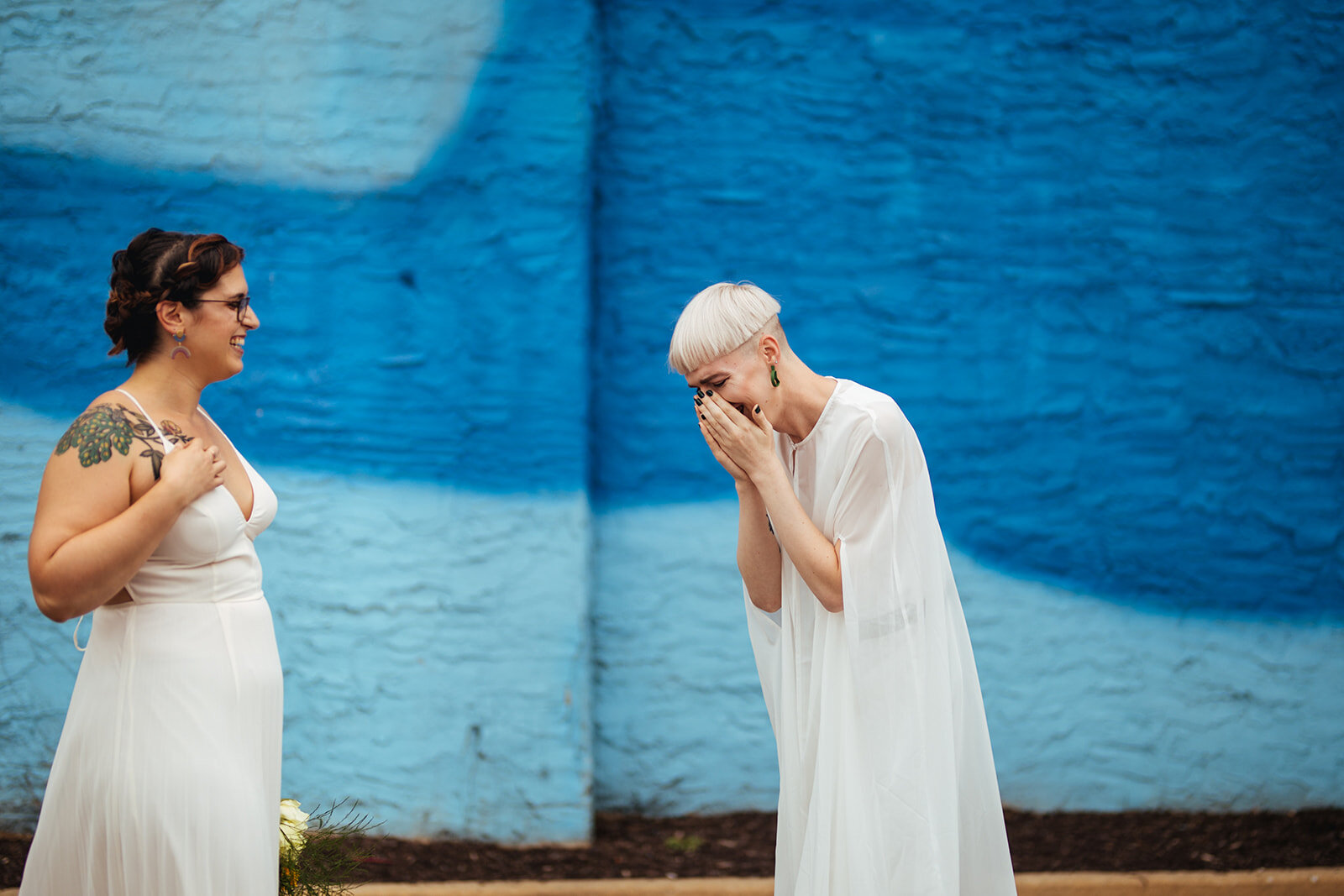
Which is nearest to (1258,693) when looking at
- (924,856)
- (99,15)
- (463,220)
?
(924,856)

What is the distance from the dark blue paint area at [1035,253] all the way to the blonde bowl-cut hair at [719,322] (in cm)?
197

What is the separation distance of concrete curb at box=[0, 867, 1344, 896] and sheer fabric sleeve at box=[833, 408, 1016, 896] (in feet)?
5.39

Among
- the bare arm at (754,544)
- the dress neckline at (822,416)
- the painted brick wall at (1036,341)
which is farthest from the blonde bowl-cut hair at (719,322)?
the painted brick wall at (1036,341)

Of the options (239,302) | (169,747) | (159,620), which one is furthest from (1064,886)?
(239,302)

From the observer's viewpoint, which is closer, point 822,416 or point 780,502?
point 780,502

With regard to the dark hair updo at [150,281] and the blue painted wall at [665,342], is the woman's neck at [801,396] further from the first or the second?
the blue painted wall at [665,342]

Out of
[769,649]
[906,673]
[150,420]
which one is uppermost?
[150,420]

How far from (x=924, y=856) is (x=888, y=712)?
0.34 metres

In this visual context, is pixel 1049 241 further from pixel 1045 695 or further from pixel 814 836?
pixel 814 836

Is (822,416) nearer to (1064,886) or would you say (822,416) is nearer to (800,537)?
(800,537)

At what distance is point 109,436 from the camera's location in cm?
219

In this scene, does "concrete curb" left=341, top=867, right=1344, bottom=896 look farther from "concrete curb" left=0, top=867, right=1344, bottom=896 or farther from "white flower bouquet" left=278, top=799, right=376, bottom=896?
"white flower bouquet" left=278, top=799, right=376, bottom=896

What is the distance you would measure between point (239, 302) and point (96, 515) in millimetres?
622

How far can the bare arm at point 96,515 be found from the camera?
209 centimetres
